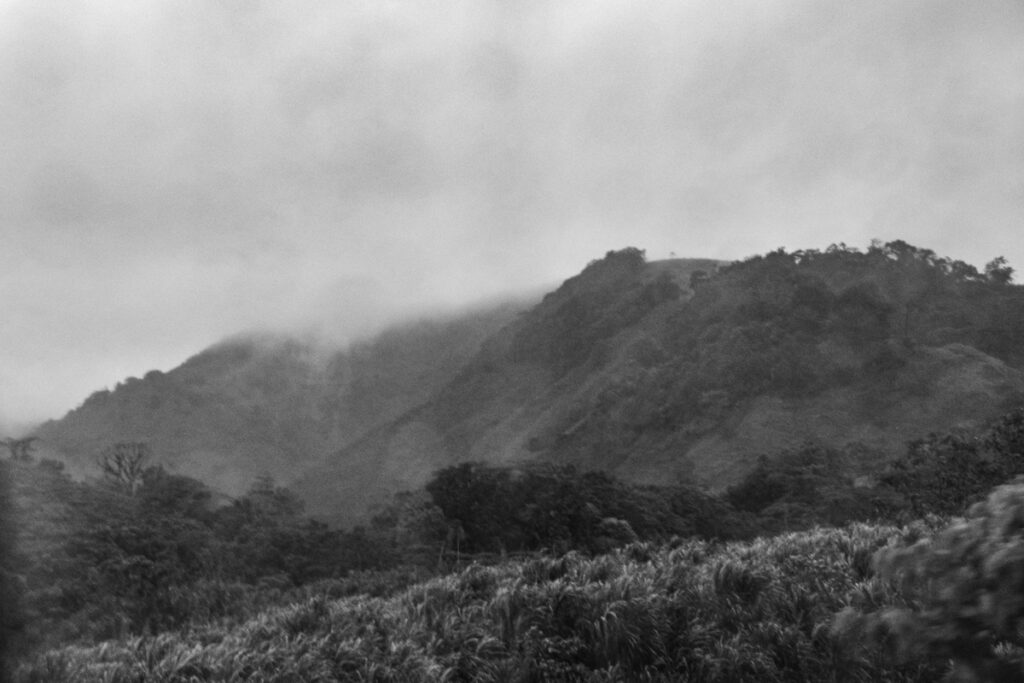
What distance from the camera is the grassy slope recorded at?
10.1 metres

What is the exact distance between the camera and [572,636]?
11.6m

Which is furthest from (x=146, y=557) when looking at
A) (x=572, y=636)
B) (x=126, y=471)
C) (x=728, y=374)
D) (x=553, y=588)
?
(x=728, y=374)

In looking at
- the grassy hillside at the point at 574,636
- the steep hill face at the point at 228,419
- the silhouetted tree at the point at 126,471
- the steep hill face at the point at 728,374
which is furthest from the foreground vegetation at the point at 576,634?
the steep hill face at the point at 228,419

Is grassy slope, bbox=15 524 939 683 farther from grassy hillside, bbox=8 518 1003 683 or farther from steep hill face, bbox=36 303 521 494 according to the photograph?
steep hill face, bbox=36 303 521 494

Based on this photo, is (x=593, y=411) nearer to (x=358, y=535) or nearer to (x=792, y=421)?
(x=792, y=421)

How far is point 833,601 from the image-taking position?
11250 mm

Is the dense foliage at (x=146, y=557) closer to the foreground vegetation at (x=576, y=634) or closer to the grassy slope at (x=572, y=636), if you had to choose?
the grassy slope at (x=572, y=636)

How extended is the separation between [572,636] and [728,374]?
78.7 metres

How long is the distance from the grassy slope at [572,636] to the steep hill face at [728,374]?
5165 centimetres

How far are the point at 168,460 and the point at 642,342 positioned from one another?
9280 centimetres

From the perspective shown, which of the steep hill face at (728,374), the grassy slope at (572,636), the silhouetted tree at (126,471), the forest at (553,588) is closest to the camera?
the forest at (553,588)

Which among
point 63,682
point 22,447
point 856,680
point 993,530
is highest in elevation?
point 22,447

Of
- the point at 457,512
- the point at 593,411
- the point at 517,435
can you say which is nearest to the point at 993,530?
the point at 457,512

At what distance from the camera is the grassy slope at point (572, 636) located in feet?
33.0
